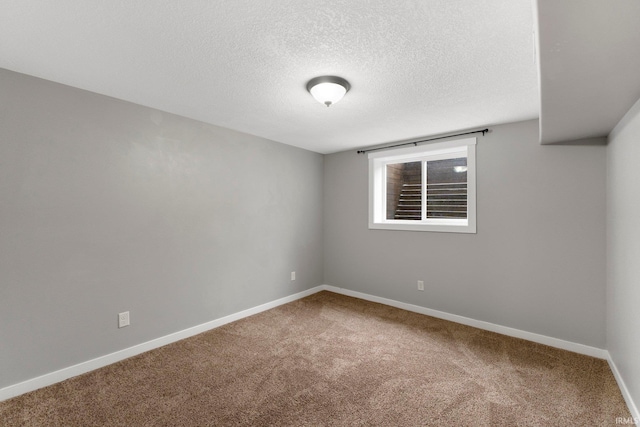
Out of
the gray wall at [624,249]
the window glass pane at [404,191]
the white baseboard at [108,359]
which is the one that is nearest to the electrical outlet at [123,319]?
the white baseboard at [108,359]

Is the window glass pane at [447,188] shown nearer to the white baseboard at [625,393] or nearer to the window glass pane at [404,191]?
the window glass pane at [404,191]

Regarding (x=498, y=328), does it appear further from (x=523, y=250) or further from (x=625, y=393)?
(x=625, y=393)

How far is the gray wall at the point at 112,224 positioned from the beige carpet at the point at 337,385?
0.36 m

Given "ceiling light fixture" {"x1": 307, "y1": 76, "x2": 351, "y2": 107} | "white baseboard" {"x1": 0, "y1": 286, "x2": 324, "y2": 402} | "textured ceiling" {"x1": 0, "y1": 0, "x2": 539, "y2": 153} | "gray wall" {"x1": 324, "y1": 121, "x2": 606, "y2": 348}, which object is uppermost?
"textured ceiling" {"x1": 0, "y1": 0, "x2": 539, "y2": 153}

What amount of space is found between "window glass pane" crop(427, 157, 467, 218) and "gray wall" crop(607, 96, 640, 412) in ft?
4.32

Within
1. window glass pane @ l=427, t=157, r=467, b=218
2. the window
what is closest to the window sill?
the window

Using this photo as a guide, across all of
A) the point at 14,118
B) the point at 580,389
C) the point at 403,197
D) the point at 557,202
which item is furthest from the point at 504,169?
the point at 14,118

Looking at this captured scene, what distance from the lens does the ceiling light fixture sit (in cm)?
206

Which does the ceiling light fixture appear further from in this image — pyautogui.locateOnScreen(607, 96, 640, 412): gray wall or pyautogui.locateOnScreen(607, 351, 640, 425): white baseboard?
pyautogui.locateOnScreen(607, 351, 640, 425): white baseboard

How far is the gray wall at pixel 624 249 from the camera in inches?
69.4

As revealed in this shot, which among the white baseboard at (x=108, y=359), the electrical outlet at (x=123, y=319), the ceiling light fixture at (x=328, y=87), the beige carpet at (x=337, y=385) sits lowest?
the beige carpet at (x=337, y=385)

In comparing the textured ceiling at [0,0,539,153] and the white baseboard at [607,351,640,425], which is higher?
the textured ceiling at [0,0,539,153]

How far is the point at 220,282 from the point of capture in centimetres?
328

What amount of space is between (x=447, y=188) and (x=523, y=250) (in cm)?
112
